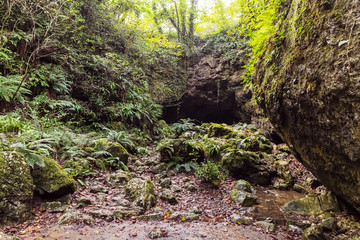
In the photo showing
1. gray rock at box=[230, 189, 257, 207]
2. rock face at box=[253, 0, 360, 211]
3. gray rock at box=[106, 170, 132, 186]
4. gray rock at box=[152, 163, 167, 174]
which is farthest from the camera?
gray rock at box=[152, 163, 167, 174]

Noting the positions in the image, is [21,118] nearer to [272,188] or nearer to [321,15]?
[321,15]

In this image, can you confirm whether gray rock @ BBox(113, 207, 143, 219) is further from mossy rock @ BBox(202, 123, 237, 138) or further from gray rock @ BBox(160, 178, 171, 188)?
mossy rock @ BBox(202, 123, 237, 138)

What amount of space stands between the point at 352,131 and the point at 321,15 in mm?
1812

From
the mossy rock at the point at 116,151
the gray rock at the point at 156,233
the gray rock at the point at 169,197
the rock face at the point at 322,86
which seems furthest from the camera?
the mossy rock at the point at 116,151

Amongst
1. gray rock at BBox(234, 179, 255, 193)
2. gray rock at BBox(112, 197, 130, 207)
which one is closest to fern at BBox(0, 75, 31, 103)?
gray rock at BBox(112, 197, 130, 207)

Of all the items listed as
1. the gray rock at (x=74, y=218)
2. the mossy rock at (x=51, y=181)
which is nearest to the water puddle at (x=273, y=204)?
the gray rock at (x=74, y=218)

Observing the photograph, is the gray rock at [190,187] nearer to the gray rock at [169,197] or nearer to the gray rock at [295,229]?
the gray rock at [169,197]

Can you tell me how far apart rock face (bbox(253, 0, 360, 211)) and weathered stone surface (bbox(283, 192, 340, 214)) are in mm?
609

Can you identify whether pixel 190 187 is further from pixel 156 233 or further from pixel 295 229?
pixel 295 229

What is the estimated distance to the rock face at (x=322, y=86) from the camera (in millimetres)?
2477

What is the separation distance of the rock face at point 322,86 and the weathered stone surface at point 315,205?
609 millimetres

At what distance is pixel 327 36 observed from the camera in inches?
111

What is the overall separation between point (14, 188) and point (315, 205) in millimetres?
5898

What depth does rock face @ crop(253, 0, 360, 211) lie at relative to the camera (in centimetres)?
248
